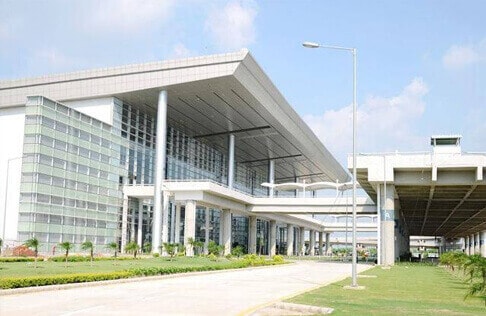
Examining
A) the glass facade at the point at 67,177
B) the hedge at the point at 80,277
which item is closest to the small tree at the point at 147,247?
the glass facade at the point at 67,177

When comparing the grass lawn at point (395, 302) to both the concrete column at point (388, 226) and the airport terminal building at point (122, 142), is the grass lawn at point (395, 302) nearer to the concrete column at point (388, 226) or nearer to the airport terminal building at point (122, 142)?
the concrete column at point (388, 226)

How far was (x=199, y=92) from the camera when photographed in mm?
54062

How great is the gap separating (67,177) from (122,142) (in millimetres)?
8612

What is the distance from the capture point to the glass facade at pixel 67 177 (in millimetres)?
46156

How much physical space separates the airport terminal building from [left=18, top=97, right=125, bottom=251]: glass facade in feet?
0.27

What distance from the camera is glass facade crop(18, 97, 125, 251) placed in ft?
151

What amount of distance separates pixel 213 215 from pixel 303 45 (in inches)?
2291

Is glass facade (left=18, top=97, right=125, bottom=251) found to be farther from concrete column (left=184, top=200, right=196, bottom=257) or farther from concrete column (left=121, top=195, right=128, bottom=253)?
concrete column (left=184, top=200, right=196, bottom=257)

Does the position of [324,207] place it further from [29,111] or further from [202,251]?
Answer: [29,111]

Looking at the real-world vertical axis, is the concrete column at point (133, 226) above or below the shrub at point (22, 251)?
above

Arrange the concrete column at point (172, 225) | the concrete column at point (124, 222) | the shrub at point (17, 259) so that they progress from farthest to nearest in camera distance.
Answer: the concrete column at point (172, 225)
the concrete column at point (124, 222)
the shrub at point (17, 259)

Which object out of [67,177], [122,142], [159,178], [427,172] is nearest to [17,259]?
[67,177]

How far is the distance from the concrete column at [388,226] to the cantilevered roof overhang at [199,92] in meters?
15.1

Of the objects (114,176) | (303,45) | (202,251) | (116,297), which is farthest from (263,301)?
(202,251)
